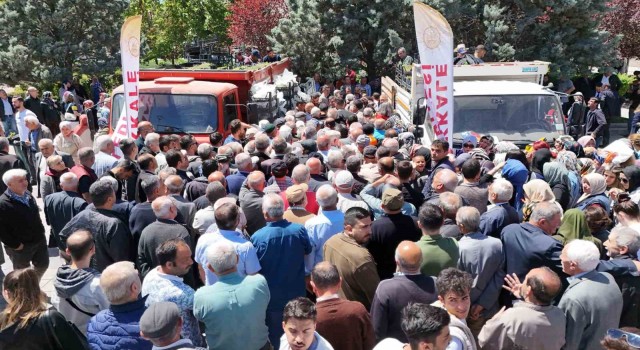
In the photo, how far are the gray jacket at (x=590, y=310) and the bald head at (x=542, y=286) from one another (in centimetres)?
39

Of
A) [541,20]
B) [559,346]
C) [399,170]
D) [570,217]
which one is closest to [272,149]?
[399,170]

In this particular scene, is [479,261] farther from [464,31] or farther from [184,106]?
[464,31]

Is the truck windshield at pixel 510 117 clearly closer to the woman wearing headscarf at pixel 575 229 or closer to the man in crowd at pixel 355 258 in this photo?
the woman wearing headscarf at pixel 575 229

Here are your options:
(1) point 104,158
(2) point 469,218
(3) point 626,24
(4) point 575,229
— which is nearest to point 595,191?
(4) point 575,229

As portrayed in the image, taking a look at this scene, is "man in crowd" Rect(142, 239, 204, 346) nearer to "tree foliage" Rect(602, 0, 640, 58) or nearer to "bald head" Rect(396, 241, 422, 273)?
"bald head" Rect(396, 241, 422, 273)

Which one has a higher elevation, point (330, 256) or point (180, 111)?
point (180, 111)

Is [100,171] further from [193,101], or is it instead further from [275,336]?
[275,336]

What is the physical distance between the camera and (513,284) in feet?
16.0

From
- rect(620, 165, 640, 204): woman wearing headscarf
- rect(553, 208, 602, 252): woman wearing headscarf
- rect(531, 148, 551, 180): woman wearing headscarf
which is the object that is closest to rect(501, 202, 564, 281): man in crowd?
rect(553, 208, 602, 252): woman wearing headscarf

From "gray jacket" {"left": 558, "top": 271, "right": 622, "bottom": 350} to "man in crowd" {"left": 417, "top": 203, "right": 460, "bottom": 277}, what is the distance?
3.05ft

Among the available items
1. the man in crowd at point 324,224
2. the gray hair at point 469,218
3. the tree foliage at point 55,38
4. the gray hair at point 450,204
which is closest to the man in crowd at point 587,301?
the gray hair at point 469,218

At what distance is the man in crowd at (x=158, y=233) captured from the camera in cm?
550

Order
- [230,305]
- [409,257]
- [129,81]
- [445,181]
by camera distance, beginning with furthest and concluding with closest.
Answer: [129,81], [445,181], [409,257], [230,305]

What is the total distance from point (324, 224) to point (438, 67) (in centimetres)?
449
